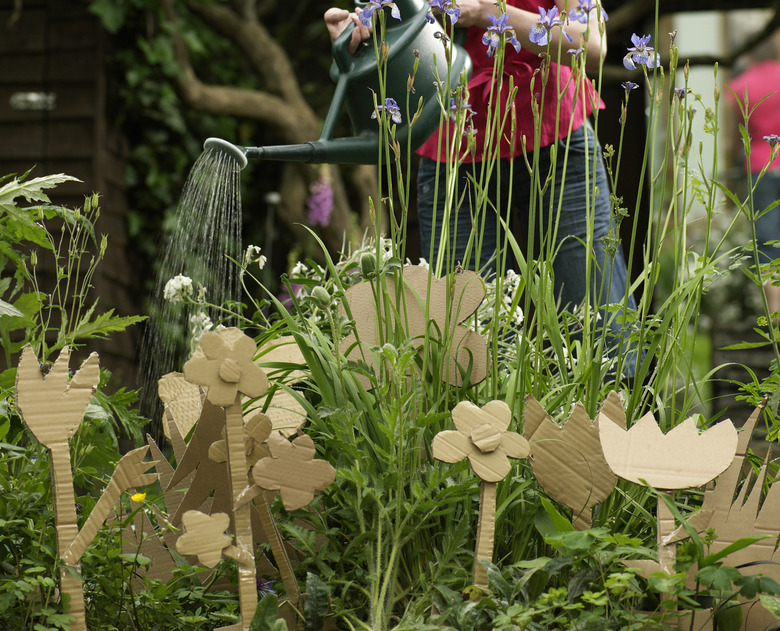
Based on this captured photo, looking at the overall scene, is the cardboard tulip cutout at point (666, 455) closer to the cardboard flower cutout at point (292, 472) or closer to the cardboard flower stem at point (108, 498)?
the cardboard flower cutout at point (292, 472)

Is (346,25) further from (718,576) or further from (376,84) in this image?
(718,576)

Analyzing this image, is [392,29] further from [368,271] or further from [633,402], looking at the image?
[633,402]

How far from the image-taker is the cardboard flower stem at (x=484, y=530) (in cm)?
85

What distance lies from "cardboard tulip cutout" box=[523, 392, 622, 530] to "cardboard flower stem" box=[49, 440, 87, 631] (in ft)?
1.45

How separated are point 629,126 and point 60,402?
3.05 meters

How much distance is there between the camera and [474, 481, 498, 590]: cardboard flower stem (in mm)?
848

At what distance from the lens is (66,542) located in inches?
32.6

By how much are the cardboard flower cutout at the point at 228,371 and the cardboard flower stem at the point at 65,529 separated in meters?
0.15

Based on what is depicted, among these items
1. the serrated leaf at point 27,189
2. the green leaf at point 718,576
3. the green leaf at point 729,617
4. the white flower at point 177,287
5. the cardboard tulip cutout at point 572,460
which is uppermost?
the serrated leaf at point 27,189

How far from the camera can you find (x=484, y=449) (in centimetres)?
83

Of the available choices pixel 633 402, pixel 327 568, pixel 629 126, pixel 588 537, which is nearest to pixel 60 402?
pixel 327 568

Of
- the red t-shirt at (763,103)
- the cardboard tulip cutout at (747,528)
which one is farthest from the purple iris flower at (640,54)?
the red t-shirt at (763,103)

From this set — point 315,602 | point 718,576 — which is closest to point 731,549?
point 718,576

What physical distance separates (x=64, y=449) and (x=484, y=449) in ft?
1.27
